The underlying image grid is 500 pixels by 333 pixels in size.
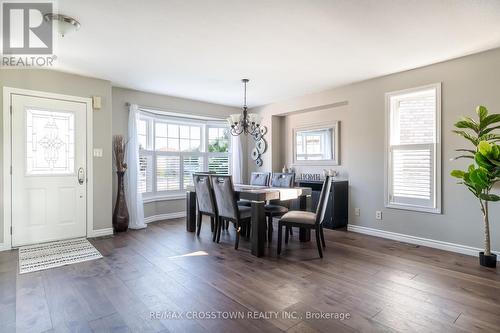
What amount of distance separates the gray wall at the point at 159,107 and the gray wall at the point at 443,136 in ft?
6.30

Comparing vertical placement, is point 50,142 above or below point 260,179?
above

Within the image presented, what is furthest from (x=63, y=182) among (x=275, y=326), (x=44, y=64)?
(x=275, y=326)

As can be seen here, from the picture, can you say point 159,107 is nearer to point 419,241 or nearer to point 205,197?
point 205,197

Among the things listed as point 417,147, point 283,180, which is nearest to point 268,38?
point 283,180

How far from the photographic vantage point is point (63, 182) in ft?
13.2

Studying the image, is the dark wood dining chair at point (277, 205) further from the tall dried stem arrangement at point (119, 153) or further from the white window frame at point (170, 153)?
the tall dried stem arrangement at point (119, 153)

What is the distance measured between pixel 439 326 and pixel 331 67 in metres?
3.15

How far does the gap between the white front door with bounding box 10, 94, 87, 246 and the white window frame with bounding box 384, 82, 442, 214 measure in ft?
15.2

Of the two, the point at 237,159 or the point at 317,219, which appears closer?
the point at 317,219

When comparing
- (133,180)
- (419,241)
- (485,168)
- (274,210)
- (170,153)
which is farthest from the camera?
(170,153)

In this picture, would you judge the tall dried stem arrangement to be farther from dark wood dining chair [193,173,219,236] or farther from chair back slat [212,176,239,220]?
chair back slat [212,176,239,220]

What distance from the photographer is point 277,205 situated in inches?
178

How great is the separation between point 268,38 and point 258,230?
2.20 meters

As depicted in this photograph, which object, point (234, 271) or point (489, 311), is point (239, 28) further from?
point (489, 311)
